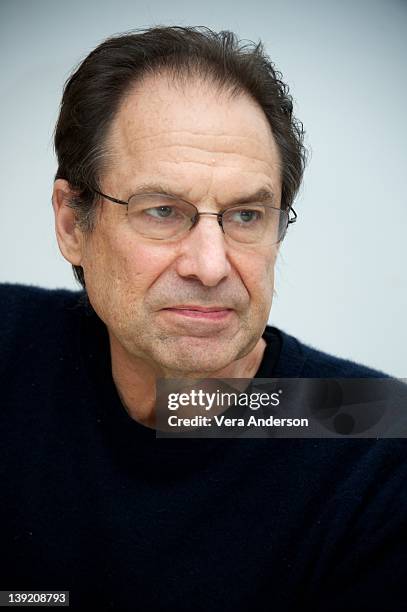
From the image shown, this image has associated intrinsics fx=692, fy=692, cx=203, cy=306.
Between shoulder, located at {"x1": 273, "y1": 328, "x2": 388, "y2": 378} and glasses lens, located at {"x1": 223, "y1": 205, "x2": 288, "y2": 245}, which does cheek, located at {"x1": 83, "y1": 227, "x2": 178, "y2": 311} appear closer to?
glasses lens, located at {"x1": 223, "y1": 205, "x2": 288, "y2": 245}

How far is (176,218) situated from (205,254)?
14 centimetres

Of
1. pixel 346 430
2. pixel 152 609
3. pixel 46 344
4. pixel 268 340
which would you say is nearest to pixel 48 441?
pixel 46 344

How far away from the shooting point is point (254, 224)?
1692 mm

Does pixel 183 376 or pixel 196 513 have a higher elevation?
pixel 183 376

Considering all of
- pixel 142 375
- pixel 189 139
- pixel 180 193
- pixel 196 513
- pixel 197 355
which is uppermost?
pixel 189 139

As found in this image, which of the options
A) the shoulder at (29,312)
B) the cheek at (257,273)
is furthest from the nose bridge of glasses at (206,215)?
the shoulder at (29,312)

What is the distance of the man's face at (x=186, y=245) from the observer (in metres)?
1.59

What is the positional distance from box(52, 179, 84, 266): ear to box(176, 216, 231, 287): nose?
0.43m

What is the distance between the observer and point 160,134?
5.32ft

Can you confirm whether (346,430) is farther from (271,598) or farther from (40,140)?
(40,140)

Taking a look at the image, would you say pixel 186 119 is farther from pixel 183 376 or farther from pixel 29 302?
pixel 29 302

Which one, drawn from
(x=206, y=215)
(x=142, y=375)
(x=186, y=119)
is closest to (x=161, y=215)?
(x=206, y=215)

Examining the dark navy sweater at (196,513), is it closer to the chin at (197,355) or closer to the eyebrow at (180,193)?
the chin at (197,355)

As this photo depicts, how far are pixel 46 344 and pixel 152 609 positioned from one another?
0.77 meters
